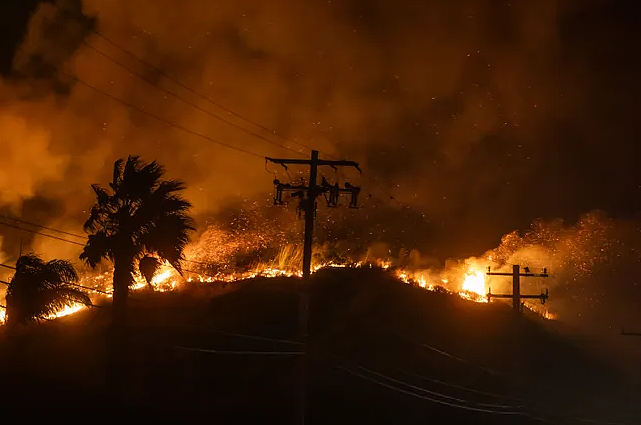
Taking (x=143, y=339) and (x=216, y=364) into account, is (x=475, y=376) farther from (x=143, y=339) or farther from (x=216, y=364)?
(x=143, y=339)

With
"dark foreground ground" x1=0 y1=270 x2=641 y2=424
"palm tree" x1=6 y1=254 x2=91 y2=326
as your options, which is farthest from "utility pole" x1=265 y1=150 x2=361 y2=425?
"palm tree" x1=6 y1=254 x2=91 y2=326

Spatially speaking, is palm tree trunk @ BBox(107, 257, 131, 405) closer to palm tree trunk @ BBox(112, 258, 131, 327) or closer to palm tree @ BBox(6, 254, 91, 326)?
palm tree trunk @ BBox(112, 258, 131, 327)

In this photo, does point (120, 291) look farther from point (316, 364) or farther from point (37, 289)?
point (316, 364)

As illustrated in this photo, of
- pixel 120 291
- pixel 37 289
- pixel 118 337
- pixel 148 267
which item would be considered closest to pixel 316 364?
pixel 148 267

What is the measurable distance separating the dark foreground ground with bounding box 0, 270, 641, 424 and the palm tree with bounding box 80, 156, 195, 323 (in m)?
2.76

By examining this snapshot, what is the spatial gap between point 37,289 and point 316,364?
15569 millimetres

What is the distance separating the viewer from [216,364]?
35.9 metres

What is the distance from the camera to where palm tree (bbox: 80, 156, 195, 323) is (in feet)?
88.8

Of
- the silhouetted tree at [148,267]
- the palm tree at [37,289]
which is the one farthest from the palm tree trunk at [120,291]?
the palm tree at [37,289]

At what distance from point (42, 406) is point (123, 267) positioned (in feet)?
17.4

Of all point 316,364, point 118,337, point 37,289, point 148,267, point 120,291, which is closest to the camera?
point 118,337

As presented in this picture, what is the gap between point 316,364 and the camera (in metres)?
37.9

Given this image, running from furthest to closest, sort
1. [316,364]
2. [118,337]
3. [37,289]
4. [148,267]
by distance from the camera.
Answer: [316,364], [148,267], [37,289], [118,337]

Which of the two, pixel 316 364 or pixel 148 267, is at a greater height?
pixel 148 267
